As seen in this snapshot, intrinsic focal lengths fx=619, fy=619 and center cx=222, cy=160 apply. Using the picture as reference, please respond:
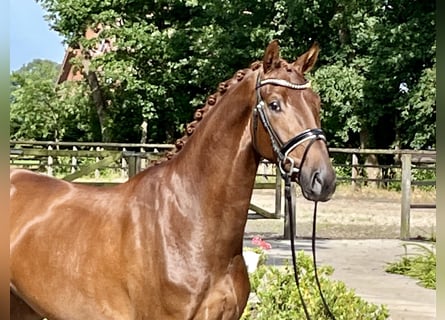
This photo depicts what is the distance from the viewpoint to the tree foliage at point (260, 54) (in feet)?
55.5

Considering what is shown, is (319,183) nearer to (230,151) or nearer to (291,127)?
(291,127)

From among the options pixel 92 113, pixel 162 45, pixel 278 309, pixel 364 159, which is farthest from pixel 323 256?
pixel 92 113

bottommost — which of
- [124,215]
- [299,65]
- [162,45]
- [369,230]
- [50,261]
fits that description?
[369,230]

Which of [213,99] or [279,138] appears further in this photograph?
[213,99]

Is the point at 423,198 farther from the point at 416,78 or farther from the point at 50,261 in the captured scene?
the point at 50,261

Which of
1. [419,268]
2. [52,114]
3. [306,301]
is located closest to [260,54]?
[52,114]

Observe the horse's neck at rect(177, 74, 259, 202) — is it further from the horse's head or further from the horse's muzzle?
the horse's muzzle

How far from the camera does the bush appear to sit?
3811mm

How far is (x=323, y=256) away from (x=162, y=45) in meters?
14.3

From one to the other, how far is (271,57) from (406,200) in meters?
7.66

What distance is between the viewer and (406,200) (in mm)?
9547

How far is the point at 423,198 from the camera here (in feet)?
40.4

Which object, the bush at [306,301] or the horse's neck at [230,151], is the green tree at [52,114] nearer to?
the bush at [306,301]

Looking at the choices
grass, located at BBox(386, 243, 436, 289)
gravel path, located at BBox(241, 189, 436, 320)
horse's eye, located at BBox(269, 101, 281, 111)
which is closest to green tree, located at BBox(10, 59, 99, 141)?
gravel path, located at BBox(241, 189, 436, 320)
